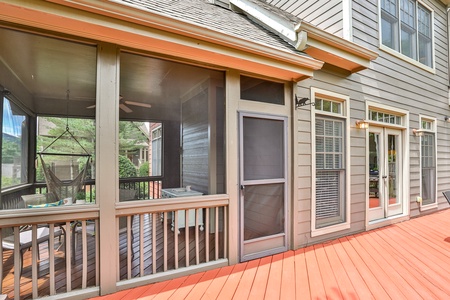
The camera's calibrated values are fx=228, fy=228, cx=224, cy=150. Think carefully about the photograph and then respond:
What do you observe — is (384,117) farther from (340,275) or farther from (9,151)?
(9,151)

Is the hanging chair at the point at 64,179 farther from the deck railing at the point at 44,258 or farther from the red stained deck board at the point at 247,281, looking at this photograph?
the red stained deck board at the point at 247,281

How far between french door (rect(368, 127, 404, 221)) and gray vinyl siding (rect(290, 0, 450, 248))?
0.28 m

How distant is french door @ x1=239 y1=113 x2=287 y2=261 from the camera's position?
2.98 m

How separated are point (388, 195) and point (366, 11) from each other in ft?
11.8

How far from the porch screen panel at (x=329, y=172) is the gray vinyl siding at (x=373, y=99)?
23 centimetres

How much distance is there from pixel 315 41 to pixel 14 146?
4.14m

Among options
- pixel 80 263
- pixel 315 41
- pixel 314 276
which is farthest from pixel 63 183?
pixel 315 41

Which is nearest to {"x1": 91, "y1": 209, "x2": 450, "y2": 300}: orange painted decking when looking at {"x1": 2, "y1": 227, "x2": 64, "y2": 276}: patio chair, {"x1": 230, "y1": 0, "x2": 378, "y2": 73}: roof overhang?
{"x1": 2, "y1": 227, "x2": 64, "y2": 276}: patio chair

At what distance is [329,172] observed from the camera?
379 centimetres

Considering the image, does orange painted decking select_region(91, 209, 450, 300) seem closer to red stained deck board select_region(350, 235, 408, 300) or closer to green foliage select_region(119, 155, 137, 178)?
red stained deck board select_region(350, 235, 408, 300)

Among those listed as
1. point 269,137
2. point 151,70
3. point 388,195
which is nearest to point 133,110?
point 151,70

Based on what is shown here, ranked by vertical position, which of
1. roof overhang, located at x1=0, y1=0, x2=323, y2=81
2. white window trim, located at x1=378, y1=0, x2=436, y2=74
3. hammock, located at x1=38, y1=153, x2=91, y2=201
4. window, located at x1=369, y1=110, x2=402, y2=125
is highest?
white window trim, located at x1=378, y1=0, x2=436, y2=74

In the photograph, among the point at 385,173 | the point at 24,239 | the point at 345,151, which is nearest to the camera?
the point at 24,239

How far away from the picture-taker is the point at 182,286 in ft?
7.72
